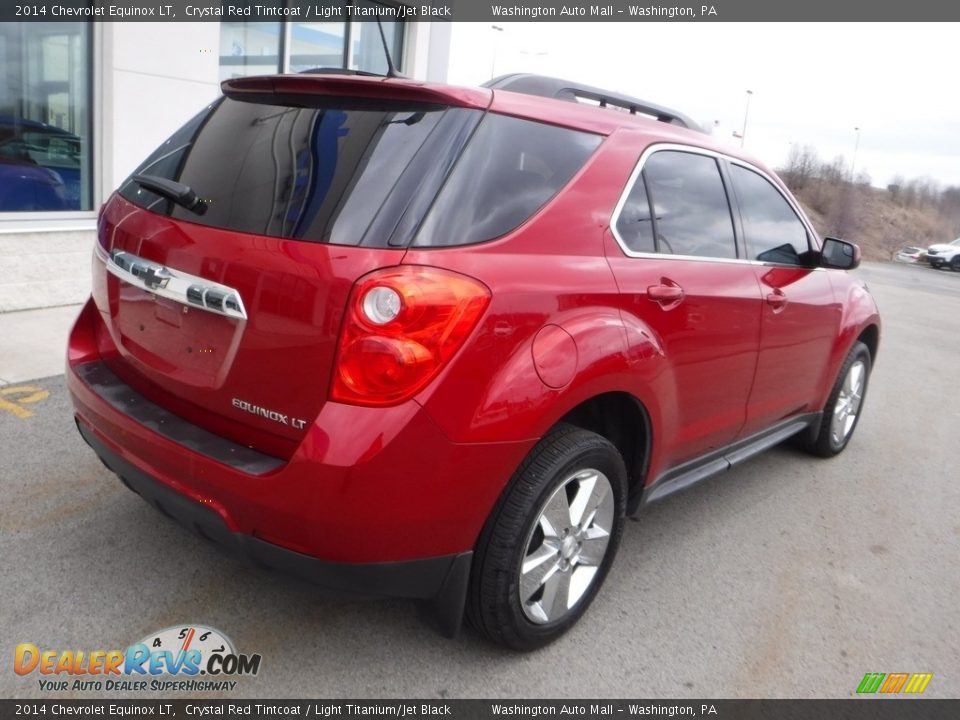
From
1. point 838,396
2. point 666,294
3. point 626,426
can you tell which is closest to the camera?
point 666,294

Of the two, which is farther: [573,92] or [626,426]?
[573,92]

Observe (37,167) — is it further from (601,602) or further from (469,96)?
(601,602)

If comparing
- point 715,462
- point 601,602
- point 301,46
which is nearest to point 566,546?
point 601,602

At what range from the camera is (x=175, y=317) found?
2.43m

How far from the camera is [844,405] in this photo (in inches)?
200

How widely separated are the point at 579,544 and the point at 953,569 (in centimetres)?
207

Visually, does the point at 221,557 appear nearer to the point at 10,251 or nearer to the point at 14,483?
the point at 14,483

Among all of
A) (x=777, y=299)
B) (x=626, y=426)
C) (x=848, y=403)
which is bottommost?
(x=848, y=403)

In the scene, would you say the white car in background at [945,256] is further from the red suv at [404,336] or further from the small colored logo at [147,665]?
the small colored logo at [147,665]

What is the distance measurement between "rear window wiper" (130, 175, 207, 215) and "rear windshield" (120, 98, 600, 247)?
20 millimetres

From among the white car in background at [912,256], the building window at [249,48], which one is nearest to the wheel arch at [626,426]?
the building window at [249,48]

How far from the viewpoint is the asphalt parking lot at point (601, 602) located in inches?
104

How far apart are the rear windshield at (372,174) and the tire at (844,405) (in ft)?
9.51
